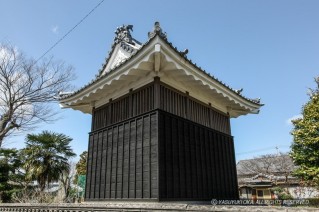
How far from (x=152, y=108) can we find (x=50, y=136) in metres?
15.2

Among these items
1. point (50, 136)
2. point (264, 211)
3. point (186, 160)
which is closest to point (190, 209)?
point (264, 211)

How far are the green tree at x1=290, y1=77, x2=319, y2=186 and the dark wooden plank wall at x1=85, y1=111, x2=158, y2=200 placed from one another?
15065mm

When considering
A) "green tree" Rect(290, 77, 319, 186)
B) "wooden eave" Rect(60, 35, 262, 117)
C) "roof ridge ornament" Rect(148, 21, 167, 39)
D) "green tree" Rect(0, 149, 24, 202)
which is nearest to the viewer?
"roof ridge ornament" Rect(148, 21, 167, 39)

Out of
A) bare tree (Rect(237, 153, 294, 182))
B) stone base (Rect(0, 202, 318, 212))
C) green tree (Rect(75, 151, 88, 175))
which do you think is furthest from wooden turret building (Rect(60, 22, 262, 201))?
bare tree (Rect(237, 153, 294, 182))

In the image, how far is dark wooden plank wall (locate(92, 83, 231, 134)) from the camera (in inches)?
294

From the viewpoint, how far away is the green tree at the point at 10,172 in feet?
61.3

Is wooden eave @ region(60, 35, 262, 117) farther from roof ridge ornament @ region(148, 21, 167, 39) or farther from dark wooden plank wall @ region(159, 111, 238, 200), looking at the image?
dark wooden plank wall @ region(159, 111, 238, 200)

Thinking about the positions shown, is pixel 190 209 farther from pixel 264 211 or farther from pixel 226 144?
pixel 226 144

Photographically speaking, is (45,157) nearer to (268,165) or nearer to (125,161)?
(125,161)

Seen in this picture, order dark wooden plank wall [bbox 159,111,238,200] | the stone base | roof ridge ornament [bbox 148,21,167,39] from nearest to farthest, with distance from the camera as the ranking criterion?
the stone base, roof ridge ornament [bbox 148,21,167,39], dark wooden plank wall [bbox 159,111,238,200]

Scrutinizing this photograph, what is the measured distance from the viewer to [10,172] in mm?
19766

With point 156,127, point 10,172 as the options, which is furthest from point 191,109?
point 10,172

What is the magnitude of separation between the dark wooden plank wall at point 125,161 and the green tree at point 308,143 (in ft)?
49.4

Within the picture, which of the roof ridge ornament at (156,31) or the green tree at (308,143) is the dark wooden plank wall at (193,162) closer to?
the roof ridge ornament at (156,31)
